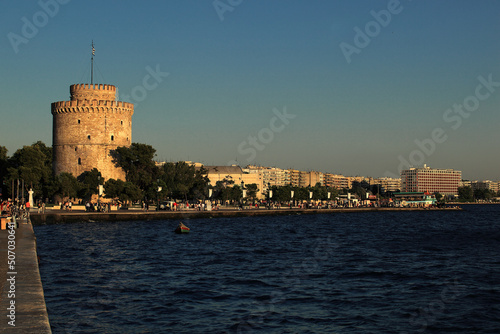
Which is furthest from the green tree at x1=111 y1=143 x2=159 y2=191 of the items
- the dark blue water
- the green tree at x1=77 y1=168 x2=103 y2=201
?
the dark blue water

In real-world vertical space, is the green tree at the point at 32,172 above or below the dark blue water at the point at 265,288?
above

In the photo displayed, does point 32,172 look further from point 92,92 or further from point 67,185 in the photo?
point 92,92

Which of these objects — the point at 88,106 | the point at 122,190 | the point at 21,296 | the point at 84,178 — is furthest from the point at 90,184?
the point at 21,296

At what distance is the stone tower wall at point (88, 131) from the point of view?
220 feet

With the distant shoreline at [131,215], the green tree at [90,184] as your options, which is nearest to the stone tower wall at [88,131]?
the green tree at [90,184]

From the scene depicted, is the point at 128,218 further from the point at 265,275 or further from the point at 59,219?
the point at 265,275

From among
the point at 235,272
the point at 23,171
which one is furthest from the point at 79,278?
the point at 23,171

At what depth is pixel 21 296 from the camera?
1090 cm

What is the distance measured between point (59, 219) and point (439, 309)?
36.4 m

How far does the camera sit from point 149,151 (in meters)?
68.8

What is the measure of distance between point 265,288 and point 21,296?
8672 millimetres

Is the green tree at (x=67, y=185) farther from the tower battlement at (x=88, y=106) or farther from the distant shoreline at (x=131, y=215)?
the tower battlement at (x=88, y=106)

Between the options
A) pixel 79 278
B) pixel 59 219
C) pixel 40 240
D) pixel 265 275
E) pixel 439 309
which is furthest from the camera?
pixel 59 219

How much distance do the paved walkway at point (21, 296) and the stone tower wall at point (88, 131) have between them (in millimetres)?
50590
